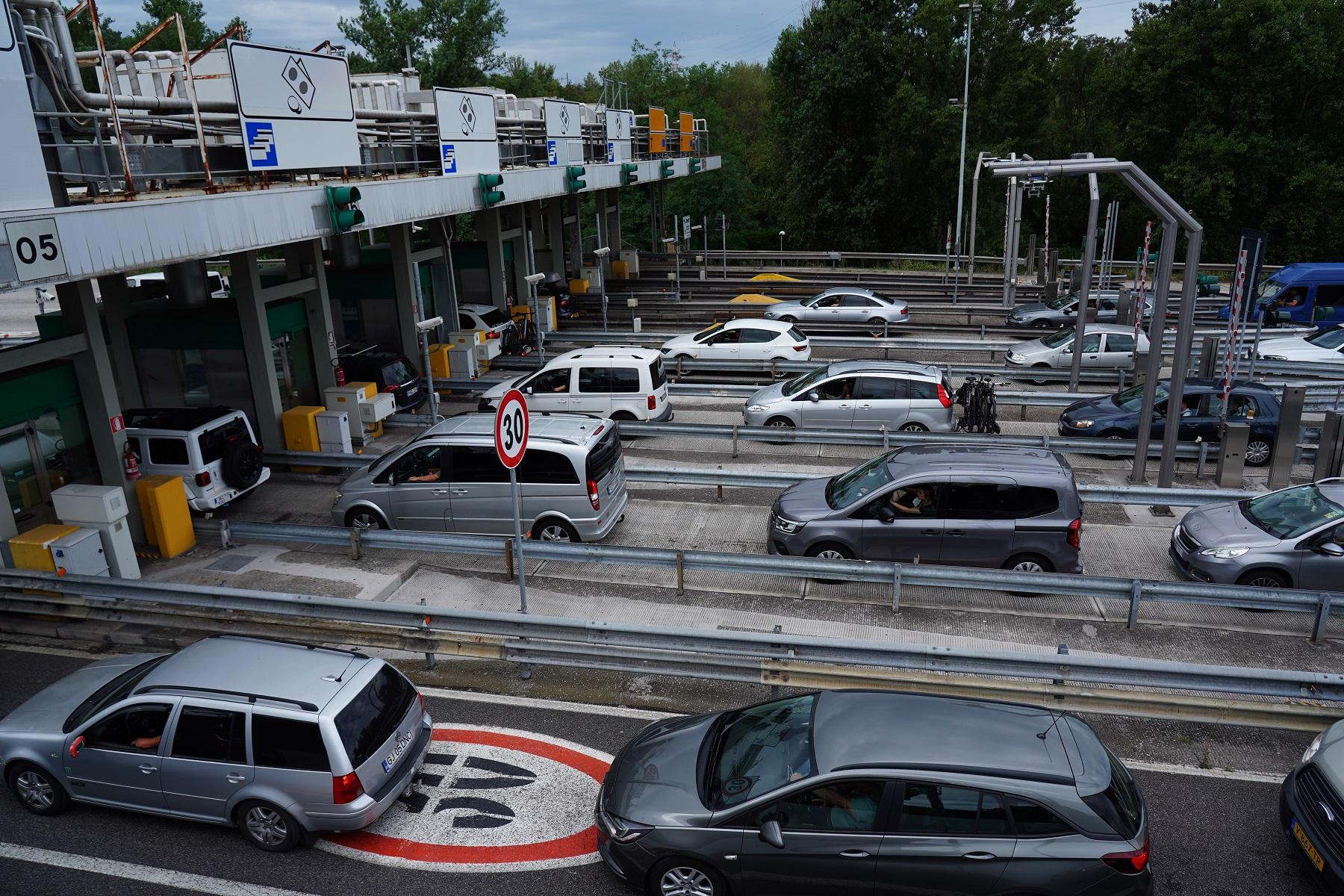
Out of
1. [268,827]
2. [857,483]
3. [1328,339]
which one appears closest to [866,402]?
[857,483]

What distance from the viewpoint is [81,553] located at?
1105 cm

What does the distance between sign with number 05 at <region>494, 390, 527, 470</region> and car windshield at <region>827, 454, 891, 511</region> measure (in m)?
4.22

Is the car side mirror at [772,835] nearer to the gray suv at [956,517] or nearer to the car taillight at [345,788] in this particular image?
the car taillight at [345,788]

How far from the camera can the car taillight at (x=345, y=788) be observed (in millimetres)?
6629

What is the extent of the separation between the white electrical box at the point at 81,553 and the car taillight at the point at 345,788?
6.06m

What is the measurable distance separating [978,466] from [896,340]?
539 inches

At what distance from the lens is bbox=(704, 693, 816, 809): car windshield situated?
614 centimetres

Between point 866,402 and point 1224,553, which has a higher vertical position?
point 866,402

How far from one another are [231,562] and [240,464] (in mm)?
2514

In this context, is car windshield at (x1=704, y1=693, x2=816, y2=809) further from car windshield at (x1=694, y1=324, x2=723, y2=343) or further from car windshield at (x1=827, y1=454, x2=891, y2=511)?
car windshield at (x1=694, y1=324, x2=723, y2=343)

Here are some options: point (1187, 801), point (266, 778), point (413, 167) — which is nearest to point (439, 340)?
point (413, 167)

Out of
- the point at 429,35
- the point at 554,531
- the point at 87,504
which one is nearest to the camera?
the point at 87,504

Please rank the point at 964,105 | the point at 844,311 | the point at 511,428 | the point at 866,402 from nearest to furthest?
the point at 511,428 < the point at 866,402 < the point at 844,311 < the point at 964,105

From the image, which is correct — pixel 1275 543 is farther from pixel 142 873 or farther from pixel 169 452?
pixel 169 452
